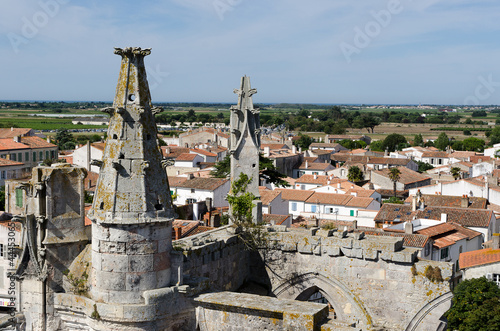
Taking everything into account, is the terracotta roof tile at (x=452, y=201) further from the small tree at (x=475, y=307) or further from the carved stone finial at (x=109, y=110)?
the carved stone finial at (x=109, y=110)

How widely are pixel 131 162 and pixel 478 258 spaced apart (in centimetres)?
3093

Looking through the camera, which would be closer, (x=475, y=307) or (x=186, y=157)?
(x=475, y=307)

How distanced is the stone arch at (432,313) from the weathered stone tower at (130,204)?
6.19 meters

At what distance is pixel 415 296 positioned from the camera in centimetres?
1402

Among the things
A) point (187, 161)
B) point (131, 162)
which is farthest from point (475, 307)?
point (187, 161)

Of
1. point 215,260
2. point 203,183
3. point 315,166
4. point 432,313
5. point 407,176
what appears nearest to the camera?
point 432,313

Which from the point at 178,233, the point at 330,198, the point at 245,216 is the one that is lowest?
the point at 330,198

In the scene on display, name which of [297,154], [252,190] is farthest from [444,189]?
[252,190]

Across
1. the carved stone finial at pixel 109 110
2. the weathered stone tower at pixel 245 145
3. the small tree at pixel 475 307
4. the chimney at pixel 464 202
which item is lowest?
the small tree at pixel 475 307

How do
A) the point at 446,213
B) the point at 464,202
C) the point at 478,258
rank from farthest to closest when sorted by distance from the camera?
the point at 464,202
the point at 446,213
the point at 478,258

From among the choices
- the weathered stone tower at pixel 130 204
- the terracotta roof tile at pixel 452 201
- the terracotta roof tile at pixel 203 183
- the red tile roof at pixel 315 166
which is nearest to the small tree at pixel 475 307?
the weathered stone tower at pixel 130 204

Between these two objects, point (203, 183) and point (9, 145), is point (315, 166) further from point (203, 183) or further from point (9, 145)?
point (9, 145)

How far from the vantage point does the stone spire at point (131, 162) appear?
10.9 meters

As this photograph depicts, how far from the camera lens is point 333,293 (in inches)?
593
